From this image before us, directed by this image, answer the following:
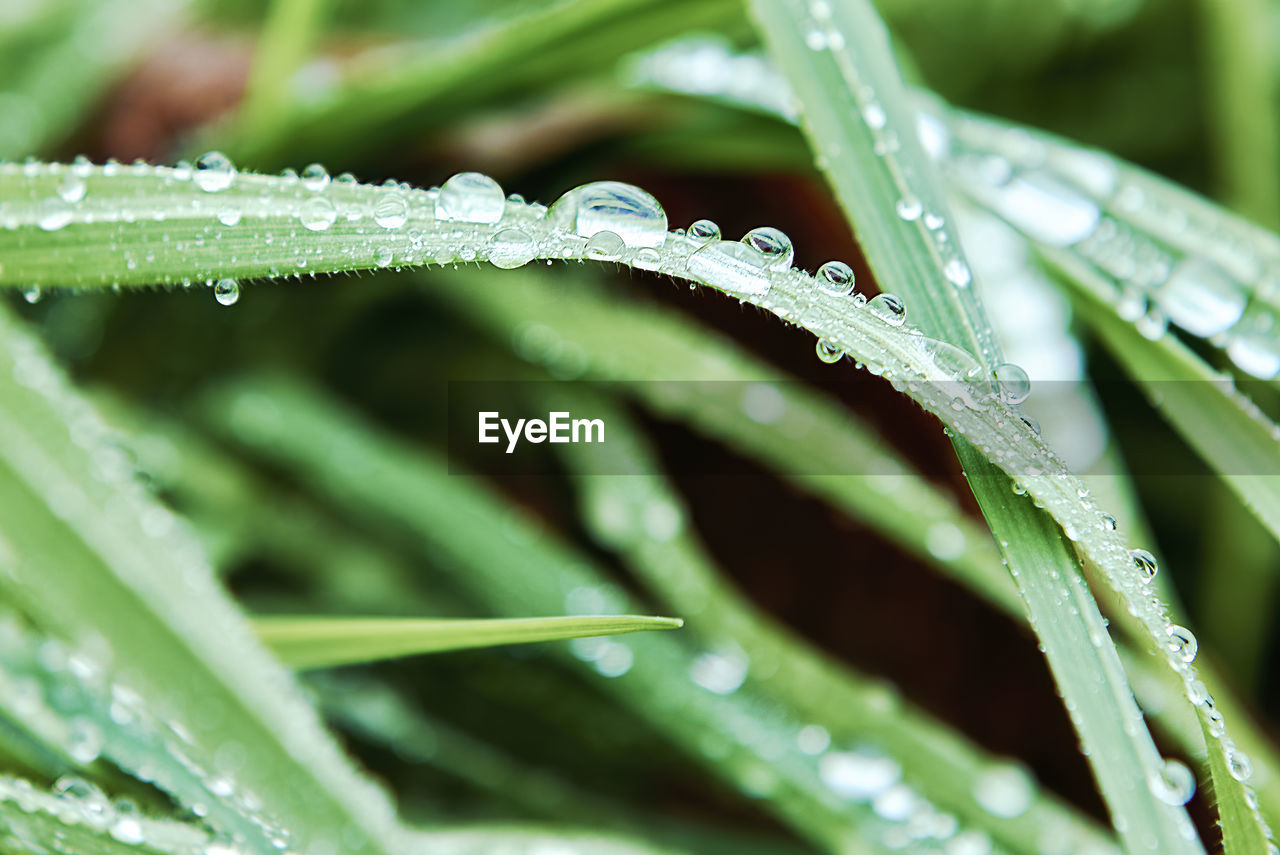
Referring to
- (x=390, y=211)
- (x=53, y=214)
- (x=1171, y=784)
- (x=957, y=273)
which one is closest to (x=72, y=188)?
(x=53, y=214)

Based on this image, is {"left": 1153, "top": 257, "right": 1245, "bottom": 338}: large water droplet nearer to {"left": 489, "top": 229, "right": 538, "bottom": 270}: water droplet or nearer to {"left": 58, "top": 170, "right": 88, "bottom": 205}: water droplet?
{"left": 489, "top": 229, "right": 538, "bottom": 270}: water droplet

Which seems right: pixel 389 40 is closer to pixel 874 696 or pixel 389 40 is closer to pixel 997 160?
pixel 997 160

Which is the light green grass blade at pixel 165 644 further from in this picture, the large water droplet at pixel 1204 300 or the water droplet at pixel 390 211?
the large water droplet at pixel 1204 300

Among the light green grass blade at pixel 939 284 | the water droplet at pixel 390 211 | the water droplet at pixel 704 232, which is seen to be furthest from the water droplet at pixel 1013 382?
the water droplet at pixel 390 211

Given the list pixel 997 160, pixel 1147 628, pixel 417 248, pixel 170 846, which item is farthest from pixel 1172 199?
pixel 170 846

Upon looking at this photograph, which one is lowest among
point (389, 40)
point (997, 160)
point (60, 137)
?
point (997, 160)
